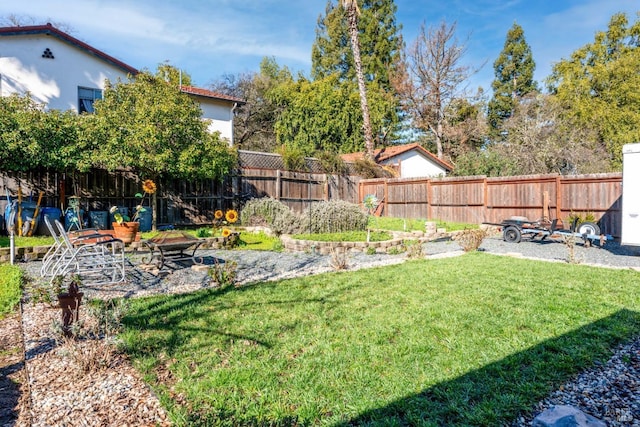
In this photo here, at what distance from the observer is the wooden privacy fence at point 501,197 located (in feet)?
35.2

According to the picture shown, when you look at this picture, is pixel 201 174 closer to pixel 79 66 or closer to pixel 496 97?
pixel 79 66

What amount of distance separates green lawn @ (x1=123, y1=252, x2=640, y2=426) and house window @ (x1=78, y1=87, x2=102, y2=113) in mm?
13167

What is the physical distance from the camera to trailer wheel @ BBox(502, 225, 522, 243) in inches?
405

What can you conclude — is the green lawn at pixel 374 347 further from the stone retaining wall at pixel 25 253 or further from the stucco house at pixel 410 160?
the stucco house at pixel 410 160

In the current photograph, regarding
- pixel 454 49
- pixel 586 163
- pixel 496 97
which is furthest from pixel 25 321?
pixel 496 97

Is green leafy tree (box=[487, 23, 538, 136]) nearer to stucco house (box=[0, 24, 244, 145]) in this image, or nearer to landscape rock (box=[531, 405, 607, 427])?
A: stucco house (box=[0, 24, 244, 145])

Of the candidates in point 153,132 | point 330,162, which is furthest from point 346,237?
point 330,162

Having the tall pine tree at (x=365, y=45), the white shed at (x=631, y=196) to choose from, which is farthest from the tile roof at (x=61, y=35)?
the tall pine tree at (x=365, y=45)

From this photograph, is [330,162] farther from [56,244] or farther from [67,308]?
[67,308]

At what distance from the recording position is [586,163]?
61.2ft

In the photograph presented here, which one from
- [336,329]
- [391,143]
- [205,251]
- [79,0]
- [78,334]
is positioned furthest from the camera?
[391,143]

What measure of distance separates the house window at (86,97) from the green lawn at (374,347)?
43.2ft

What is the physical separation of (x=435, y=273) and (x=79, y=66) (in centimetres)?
1526

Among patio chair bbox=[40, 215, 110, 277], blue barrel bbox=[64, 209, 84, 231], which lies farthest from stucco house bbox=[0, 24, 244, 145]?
patio chair bbox=[40, 215, 110, 277]
